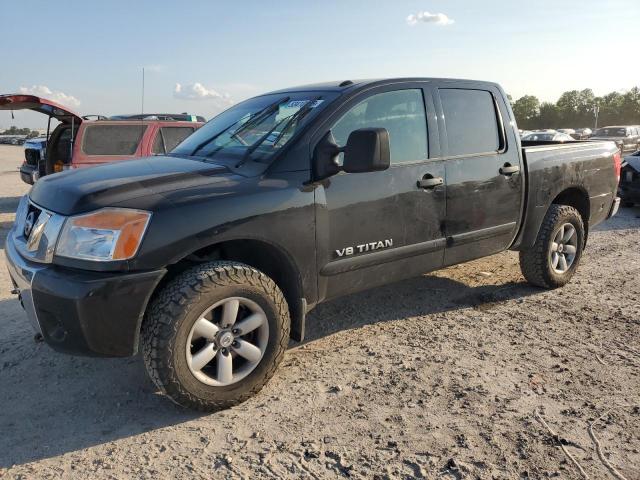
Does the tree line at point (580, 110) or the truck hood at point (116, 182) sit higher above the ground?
the tree line at point (580, 110)

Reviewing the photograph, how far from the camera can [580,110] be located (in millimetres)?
80500

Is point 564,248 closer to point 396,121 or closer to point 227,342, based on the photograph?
point 396,121

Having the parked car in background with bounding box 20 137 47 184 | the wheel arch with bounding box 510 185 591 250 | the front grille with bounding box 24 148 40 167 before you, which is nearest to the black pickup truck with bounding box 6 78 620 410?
the wheel arch with bounding box 510 185 591 250

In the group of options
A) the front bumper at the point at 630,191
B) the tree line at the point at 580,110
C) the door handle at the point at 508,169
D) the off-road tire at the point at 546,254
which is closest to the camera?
the door handle at the point at 508,169

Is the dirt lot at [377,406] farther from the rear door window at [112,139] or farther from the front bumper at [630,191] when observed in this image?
the front bumper at [630,191]

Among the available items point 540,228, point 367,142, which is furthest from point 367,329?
point 540,228

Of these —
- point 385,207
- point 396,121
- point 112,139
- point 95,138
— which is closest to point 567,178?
point 396,121

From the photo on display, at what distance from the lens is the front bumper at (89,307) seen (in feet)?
8.27

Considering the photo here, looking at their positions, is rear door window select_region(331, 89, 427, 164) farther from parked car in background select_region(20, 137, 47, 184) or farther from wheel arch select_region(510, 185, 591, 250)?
parked car in background select_region(20, 137, 47, 184)

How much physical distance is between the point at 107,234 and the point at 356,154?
4.69ft

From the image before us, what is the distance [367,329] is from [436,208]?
1082 mm

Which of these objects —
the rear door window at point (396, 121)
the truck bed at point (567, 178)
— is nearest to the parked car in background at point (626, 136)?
the truck bed at point (567, 178)

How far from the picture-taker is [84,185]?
286cm

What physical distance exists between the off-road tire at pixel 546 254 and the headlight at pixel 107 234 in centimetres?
359
